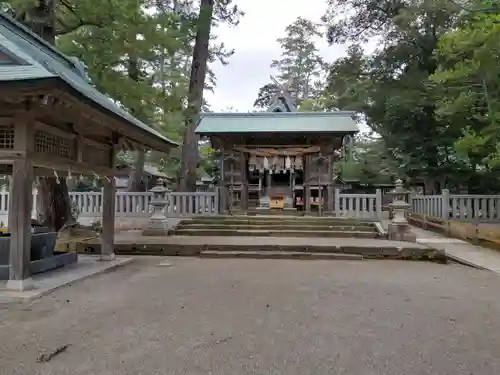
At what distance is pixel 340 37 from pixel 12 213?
19.1 meters

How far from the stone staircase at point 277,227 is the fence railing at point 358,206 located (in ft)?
2.78

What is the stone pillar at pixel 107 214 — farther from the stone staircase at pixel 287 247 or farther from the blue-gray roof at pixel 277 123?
the blue-gray roof at pixel 277 123

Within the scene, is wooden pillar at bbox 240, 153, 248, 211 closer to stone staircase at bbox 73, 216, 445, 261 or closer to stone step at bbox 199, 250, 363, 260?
stone staircase at bbox 73, 216, 445, 261

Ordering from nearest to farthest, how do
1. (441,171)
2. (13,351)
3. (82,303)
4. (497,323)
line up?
(13,351)
(497,323)
(82,303)
(441,171)

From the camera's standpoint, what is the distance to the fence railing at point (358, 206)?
1322 centimetres

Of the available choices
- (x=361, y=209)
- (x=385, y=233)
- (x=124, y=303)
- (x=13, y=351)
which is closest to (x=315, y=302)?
(x=124, y=303)

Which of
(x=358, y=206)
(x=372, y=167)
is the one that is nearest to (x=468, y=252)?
(x=358, y=206)

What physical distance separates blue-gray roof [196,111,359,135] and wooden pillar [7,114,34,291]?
9.70m

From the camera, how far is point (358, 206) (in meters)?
13.4

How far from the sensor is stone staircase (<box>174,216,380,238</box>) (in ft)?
38.4

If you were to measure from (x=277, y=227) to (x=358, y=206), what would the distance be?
2971 millimetres

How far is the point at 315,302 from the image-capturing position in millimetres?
5098

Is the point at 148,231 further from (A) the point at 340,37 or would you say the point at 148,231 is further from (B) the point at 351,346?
(A) the point at 340,37

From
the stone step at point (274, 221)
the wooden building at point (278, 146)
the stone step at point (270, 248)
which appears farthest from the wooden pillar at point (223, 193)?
the stone step at point (270, 248)
